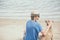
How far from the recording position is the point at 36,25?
2990 mm

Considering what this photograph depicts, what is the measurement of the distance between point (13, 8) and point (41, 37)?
700 cm

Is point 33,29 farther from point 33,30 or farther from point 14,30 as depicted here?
point 14,30

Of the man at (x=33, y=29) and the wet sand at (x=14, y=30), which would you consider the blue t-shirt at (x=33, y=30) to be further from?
the wet sand at (x=14, y=30)

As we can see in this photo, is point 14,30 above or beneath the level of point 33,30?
beneath

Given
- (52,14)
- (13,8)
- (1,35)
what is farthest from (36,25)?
(13,8)

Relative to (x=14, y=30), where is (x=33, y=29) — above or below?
above

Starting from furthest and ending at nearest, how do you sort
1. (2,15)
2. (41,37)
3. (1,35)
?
1. (2,15)
2. (1,35)
3. (41,37)

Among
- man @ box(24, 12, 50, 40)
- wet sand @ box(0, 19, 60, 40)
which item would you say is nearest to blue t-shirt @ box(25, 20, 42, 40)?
man @ box(24, 12, 50, 40)

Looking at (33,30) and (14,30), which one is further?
(14,30)

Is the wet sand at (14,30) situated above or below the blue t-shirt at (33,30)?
below

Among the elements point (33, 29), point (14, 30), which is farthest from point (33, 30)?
point (14, 30)

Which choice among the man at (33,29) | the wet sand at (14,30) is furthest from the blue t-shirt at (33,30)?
the wet sand at (14,30)

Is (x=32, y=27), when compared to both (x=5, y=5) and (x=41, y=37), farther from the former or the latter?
(x=5, y=5)

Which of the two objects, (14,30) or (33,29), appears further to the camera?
(14,30)
